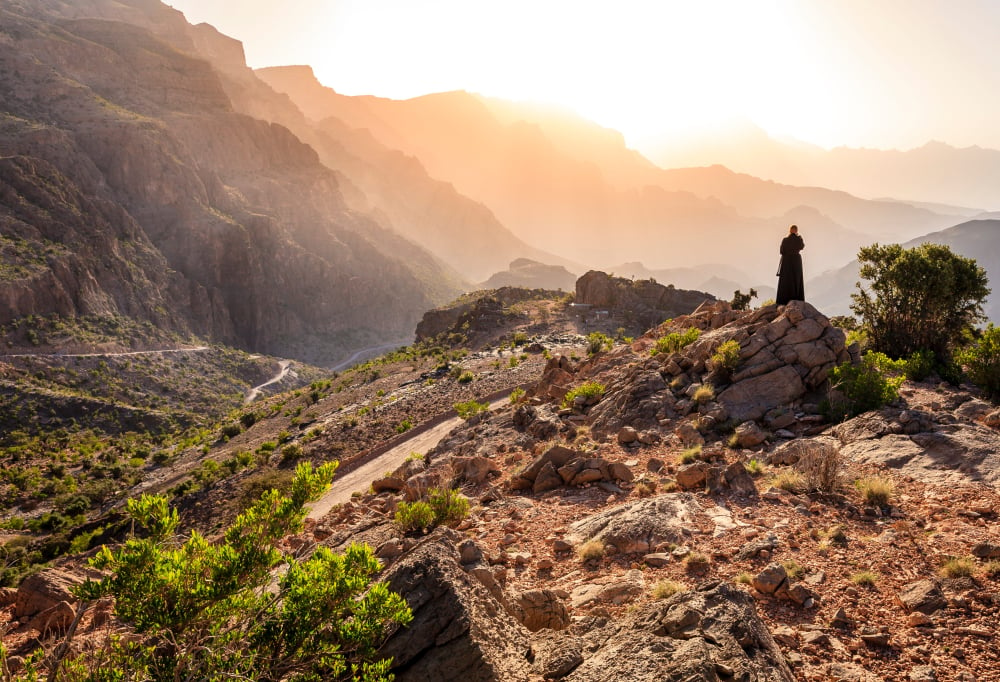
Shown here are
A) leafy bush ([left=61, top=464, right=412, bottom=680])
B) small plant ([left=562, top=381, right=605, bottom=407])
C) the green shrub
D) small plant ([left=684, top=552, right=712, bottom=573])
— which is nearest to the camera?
leafy bush ([left=61, top=464, right=412, bottom=680])

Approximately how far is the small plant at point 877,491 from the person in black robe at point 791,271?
776 cm

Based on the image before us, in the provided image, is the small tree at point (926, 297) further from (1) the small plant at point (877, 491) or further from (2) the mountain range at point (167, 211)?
(2) the mountain range at point (167, 211)

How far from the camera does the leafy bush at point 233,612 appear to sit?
326 centimetres

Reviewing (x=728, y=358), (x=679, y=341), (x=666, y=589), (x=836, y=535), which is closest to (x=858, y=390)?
(x=728, y=358)

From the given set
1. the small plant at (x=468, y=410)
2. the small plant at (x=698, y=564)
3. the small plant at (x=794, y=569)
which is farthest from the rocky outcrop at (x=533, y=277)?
the small plant at (x=794, y=569)

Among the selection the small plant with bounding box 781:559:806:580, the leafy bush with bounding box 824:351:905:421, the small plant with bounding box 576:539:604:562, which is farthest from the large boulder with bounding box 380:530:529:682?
the leafy bush with bounding box 824:351:905:421

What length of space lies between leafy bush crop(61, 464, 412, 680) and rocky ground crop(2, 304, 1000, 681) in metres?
0.61

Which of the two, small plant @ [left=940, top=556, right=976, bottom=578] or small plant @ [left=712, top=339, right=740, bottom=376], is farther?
small plant @ [left=712, top=339, right=740, bottom=376]

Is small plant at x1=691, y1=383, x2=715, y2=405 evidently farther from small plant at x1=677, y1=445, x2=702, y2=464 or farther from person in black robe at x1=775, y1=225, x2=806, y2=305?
person in black robe at x1=775, y1=225, x2=806, y2=305

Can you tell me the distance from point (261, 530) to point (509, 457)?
8.10 metres

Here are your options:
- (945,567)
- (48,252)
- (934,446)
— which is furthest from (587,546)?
(48,252)

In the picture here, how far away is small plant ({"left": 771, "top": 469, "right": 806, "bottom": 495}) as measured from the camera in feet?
25.2

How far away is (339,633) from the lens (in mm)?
3533

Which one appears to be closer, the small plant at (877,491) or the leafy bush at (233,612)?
the leafy bush at (233,612)
